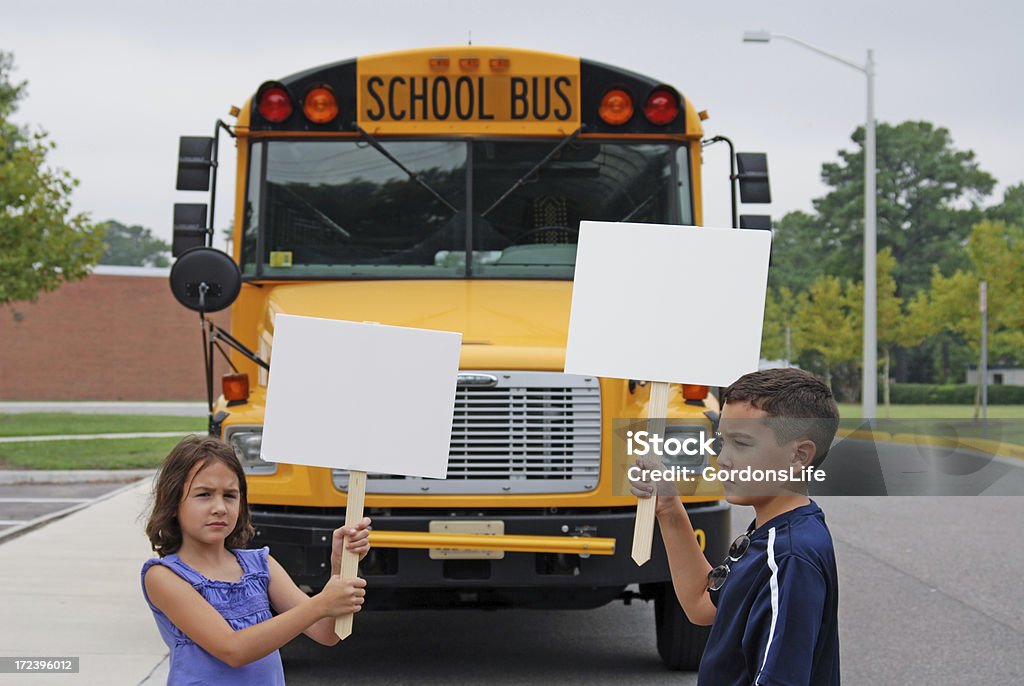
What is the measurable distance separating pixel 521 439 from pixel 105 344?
4355 centimetres

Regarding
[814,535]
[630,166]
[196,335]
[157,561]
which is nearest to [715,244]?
[814,535]

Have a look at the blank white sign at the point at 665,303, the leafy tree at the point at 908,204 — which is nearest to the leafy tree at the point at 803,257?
the leafy tree at the point at 908,204

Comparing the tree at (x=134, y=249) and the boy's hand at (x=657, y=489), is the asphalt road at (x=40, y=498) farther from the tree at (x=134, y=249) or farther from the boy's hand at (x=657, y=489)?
the tree at (x=134, y=249)

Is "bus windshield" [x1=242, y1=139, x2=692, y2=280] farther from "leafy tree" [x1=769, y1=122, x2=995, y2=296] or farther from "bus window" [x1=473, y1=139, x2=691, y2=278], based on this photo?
"leafy tree" [x1=769, y1=122, x2=995, y2=296]

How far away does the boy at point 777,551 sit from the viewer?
216 centimetres

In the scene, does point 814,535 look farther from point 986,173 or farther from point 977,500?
point 986,173

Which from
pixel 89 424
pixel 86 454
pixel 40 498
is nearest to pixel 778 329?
pixel 89 424

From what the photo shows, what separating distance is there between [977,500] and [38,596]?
34.9ft

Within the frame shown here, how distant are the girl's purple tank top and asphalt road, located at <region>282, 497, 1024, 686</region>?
3.26 meters

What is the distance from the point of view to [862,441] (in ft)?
8.38

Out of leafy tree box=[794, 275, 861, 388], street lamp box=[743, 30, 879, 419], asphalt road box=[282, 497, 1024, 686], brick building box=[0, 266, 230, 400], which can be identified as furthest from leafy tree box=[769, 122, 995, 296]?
asphalt road box=[282, 497, 1024, 686]

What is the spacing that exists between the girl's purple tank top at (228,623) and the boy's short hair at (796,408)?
3.85 ft

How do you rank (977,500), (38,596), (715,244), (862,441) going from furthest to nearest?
1. (977,500)
2. (38,596)
3. (715,244)
4. (862,441)

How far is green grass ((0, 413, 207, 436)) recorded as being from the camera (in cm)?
2338
